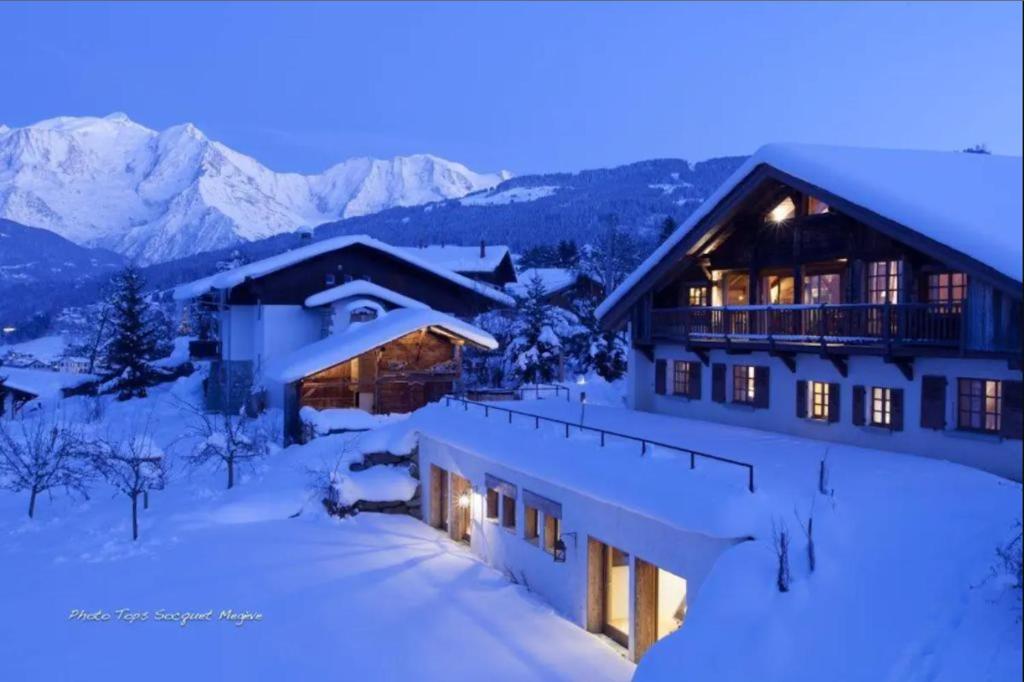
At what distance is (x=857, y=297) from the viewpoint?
1941cm

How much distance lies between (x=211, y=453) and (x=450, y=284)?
17.0 metres

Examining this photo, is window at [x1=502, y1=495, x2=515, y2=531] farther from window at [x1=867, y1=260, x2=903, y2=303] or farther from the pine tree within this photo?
the pine tree

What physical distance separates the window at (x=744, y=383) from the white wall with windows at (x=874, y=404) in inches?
1.0

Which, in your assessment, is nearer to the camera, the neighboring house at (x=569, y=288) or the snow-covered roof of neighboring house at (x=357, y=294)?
the snow-covered roof of neighboring house at (x=357, y=294)

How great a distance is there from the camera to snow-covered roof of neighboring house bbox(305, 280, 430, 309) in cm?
3981

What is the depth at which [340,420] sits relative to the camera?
32594mm

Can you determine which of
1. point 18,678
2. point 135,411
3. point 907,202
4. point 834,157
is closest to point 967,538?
point 907,202

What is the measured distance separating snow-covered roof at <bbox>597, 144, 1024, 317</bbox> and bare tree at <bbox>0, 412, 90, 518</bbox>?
775 inches

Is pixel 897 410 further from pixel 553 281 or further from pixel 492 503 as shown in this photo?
pixel 553 281

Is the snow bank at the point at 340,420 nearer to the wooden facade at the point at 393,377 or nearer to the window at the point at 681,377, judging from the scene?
the wooden facade at the point at 393,377

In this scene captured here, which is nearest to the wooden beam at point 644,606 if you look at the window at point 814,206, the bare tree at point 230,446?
the window at point 814,206

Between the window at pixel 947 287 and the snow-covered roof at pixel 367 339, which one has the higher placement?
the window at pixel 947 287

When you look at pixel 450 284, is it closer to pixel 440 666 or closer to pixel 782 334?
pixel 782 334

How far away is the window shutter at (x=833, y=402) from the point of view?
781 inches
